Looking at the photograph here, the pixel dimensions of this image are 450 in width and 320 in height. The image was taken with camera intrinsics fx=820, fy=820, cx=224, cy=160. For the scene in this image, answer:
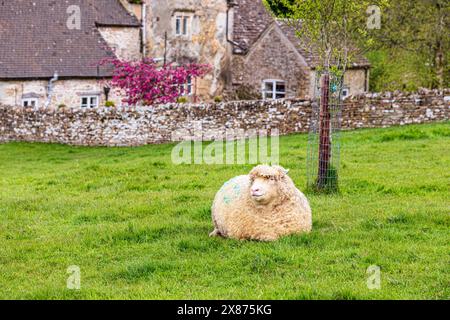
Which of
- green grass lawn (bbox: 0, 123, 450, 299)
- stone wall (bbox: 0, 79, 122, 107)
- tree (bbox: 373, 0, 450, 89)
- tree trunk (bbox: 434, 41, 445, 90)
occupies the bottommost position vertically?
green grass lawn (bbox: 0, 123, 450, 299)

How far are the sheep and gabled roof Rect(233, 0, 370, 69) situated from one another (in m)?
26.1

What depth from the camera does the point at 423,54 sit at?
3678 centimetres

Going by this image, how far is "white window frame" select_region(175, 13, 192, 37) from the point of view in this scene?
125 feet

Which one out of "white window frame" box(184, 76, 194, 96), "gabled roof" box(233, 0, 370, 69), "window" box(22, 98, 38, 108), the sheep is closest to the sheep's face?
the sheep

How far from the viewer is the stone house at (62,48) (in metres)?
35.4

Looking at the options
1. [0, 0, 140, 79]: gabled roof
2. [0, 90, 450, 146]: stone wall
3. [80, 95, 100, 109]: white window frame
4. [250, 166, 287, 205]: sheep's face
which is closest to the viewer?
[250, 166, 287, 205]: sheep's face

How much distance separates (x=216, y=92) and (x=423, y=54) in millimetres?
9792

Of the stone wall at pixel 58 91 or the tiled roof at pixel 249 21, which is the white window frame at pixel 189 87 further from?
the stone wall at pixel 58 91

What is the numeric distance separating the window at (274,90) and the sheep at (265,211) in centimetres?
2698

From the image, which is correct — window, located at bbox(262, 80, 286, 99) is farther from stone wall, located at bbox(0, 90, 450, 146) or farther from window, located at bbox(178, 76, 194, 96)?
stone wall, located at bbox(0, 90, 450, 146)

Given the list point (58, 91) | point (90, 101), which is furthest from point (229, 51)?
point (58, 91)

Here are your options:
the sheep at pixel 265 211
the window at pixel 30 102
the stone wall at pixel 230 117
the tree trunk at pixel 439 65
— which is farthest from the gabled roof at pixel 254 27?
the sheep at pixel 265 211

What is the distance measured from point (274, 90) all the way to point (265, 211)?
27298 mm
